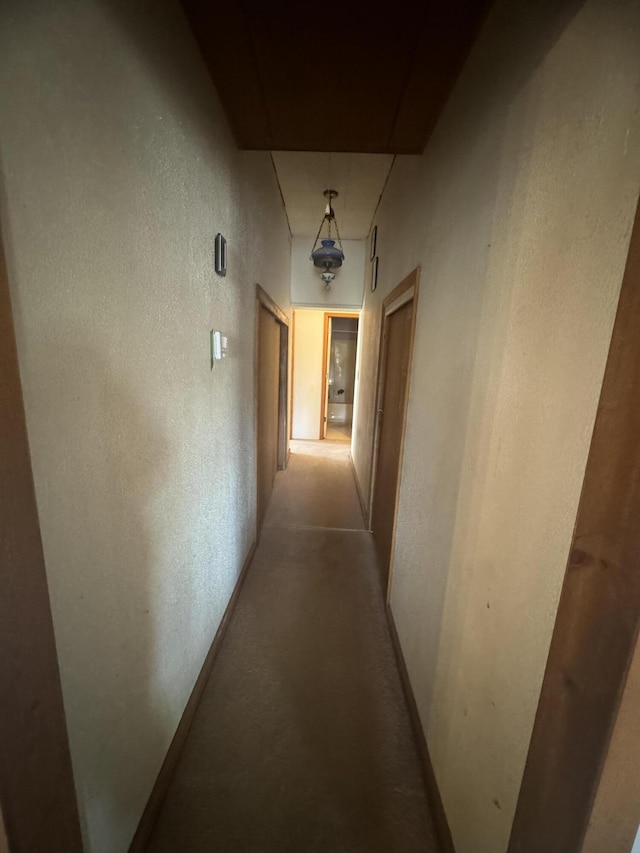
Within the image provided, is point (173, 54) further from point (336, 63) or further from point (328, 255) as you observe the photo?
point (328, 255)

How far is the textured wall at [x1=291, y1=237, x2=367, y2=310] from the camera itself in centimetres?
404

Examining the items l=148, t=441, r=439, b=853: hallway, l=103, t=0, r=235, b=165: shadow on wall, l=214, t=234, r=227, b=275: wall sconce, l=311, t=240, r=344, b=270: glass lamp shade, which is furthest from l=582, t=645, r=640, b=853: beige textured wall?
l=311, t=240, r=344, b=270: glass lamp shade

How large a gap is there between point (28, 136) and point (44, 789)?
39.8 inches

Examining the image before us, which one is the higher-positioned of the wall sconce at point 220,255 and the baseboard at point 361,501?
the wall sconce at point 220,255

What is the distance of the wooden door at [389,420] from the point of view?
197 cm

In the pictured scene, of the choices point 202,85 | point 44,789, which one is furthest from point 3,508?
point 202,85

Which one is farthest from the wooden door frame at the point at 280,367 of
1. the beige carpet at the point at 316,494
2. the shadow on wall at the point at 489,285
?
the shadow on wall at the point at 489,285

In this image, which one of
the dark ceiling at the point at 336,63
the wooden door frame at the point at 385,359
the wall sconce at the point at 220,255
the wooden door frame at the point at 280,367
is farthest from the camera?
the wooden door frame at the point at 280,367

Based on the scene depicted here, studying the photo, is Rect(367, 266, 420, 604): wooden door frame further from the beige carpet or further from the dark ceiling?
the dark ceiling

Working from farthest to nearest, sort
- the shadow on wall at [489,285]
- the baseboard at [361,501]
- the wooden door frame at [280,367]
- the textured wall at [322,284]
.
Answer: the textured wall at [322,284] < the baseboard at [361,501] < the wooden door frame at [280,367] < the shadow on wall at [489,285]

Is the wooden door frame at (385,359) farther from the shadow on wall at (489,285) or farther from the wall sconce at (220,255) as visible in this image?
the wall sconce at (220,255)

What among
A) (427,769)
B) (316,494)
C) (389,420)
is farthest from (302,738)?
(316,494)

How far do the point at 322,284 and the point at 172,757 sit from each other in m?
4.12

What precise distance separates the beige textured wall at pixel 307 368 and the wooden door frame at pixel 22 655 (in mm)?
4955
